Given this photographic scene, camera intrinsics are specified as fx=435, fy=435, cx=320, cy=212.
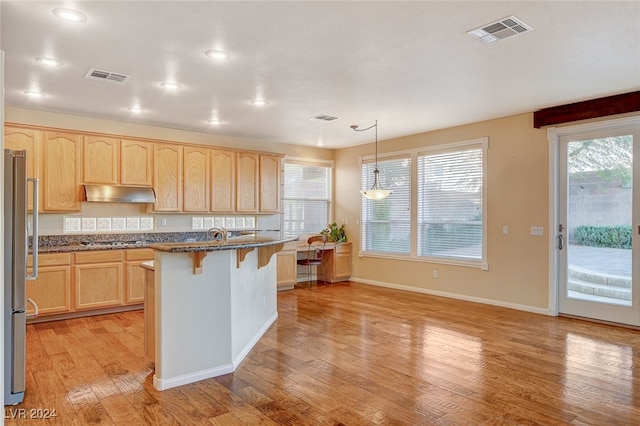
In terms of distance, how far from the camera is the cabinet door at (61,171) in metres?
5.34

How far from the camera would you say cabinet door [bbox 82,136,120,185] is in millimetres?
5630

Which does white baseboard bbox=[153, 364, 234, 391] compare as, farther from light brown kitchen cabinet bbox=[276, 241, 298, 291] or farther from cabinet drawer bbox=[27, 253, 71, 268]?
light brown kitchen cabinet bbox=[276, 241, 298, 291]

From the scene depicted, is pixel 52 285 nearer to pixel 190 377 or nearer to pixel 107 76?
pixel 107 76

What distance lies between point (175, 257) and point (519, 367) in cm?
294

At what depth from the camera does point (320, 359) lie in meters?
3.85

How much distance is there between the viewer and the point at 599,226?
5.13 m

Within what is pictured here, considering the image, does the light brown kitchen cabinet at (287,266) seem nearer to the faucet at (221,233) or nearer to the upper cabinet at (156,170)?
the upper cabinet at (156,170)

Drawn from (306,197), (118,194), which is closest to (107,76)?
(118,194)

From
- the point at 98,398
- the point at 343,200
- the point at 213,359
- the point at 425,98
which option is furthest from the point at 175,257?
the point at 343,200

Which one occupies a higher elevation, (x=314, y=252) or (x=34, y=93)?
(x=34, y=93)

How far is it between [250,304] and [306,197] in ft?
14.4

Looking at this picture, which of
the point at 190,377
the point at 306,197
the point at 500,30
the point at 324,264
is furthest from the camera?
the point at 306,197

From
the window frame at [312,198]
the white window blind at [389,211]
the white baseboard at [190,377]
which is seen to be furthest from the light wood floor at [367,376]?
the window frame at [312,198]

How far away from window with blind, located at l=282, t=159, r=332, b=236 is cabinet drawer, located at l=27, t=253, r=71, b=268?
3707 millimetres
